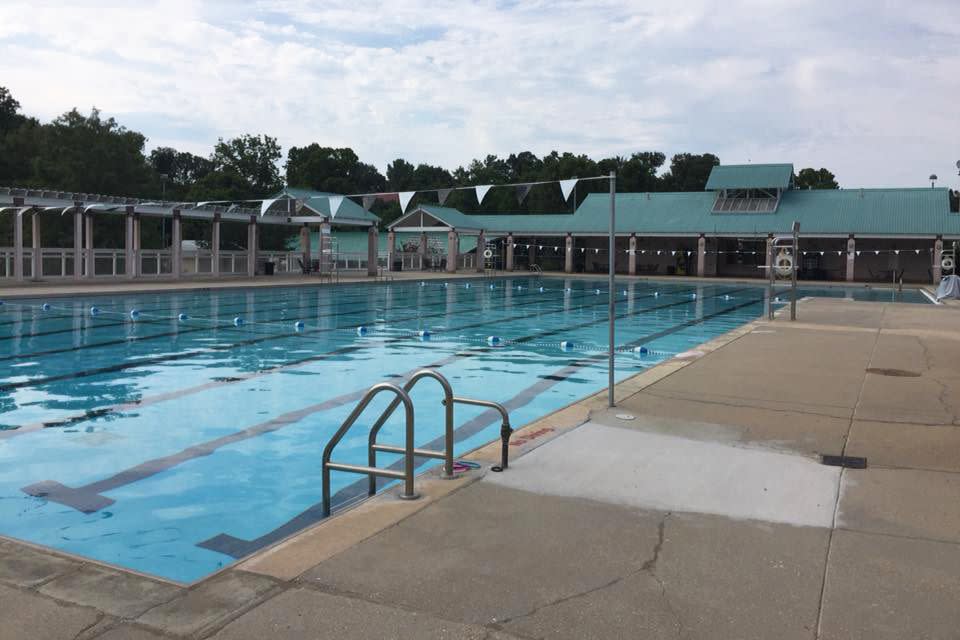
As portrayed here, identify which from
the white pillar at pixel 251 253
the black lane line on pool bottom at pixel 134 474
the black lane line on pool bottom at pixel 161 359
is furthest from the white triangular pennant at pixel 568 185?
the white pillar at pixel 251 253

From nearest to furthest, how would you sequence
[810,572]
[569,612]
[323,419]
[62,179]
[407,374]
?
1. [569,612]
2. [810,572]
3. [323,419]
4. [407,374]
5. [62,179]

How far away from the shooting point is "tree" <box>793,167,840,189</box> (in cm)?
7154

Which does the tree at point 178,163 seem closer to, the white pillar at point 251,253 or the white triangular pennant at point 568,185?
the white pillar at point 251,253

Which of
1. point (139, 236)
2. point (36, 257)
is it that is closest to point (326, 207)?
point (139, 236)

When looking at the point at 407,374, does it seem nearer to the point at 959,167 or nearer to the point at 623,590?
the point at 623,590

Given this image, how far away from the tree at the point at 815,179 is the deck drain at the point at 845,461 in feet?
233

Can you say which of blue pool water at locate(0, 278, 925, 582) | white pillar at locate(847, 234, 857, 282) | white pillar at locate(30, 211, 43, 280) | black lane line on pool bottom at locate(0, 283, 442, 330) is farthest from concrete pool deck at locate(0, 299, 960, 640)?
white pillar at locate(847, 234, 857, 282)

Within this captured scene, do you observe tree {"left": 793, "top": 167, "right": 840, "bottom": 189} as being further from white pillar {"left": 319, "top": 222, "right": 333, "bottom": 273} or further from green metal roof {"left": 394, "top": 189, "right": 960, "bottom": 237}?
white pillar {"left": 319, "top": 222, "right": 333, "bottom": 273}

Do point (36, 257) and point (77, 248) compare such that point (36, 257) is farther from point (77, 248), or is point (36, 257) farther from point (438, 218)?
point (438, 218)

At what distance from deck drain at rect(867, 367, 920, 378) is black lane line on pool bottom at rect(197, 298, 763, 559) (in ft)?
13.8

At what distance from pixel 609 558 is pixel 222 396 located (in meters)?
7.05

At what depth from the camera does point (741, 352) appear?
12352 mm

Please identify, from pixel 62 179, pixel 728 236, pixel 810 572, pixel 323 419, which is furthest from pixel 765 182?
pixel 810 572

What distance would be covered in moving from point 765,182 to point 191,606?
47.8 metres
